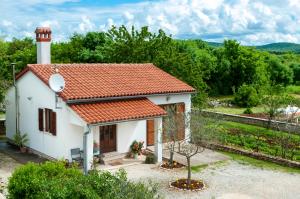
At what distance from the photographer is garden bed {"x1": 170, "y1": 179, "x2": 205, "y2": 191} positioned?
17.3 m

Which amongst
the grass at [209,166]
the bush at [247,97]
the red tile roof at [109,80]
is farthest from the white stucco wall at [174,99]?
the bush at [247,97]

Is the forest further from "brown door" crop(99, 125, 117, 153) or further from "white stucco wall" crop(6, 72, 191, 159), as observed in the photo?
"brown door" crop(99, 125, 117, 153)

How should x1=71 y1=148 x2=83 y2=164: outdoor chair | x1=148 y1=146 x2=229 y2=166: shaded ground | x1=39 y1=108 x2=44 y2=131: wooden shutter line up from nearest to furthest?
1. x1=71 y1=148 x2=83 y2=164: outdoor chair
2. x1=148 y1=146 x2=229 y2=166: shaded ground
3. x1=39 y1=108 x2=44 y2=131: wooden shutter

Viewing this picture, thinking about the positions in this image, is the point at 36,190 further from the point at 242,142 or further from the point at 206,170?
the point at 242,142

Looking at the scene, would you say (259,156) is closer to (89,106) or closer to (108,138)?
(108,138)

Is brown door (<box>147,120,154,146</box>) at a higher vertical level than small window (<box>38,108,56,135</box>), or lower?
lower

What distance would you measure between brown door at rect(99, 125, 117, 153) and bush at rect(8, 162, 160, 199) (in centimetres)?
830

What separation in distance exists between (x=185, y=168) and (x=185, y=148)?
226 cm

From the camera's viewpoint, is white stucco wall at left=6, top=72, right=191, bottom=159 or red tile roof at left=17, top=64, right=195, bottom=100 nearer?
white stucco wall at left=6, top=72, right=191, bottom=159

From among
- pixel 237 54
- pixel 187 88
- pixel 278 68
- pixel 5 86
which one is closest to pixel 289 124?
pixel 187 88

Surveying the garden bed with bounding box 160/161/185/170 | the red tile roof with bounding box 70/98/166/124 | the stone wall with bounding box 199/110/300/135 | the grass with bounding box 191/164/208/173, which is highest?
the red tile roof with bounding box 70/98/166/124

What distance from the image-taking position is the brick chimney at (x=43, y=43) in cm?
2389

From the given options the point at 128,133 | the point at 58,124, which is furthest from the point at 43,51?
the point at 128,133

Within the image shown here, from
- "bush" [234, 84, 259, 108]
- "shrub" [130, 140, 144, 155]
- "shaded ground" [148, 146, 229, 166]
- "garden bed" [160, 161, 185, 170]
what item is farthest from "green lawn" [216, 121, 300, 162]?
"bush" [234, 84, 259, 108]
